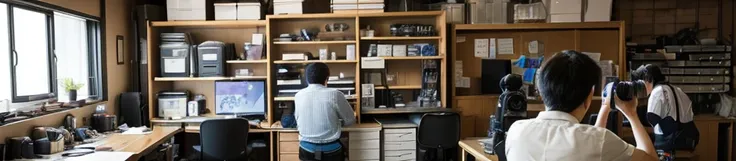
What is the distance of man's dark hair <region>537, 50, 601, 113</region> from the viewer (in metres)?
1.83

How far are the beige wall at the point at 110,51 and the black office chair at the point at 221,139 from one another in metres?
1.07

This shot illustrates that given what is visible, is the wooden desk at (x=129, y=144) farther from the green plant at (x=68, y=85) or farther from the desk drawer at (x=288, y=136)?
the desk drawer at (x=288, y=136)

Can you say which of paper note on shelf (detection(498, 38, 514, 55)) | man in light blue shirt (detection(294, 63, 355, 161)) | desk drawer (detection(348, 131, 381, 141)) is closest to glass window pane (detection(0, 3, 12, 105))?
man in light blue shirt (detection(294, 63, 355, 161))

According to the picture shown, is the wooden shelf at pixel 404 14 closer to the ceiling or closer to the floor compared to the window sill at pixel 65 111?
closer to the ceiling

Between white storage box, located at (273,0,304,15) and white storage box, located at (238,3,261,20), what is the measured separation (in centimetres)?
19

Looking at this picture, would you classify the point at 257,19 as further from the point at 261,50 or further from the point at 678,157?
the point at 678,157

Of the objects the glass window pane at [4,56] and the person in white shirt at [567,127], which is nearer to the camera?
the person in white shirt at [567,127]

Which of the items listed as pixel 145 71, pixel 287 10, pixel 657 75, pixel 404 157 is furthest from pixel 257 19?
pixel 657 75

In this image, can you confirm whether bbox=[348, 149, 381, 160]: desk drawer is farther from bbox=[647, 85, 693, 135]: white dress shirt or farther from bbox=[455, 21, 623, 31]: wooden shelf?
bbox=[647, 85, 693, 135]: white dress shirt

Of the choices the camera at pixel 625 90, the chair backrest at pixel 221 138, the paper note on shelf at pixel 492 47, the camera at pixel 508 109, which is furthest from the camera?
the paper note on shelf at pixel 492 47

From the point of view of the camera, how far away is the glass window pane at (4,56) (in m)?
3.84

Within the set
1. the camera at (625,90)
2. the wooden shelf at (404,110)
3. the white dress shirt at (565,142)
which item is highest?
the camera at (625,90)

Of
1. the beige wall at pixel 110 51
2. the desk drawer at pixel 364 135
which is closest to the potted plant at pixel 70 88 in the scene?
the beige wall at pixel 110 51

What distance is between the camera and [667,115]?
15.0 feet
